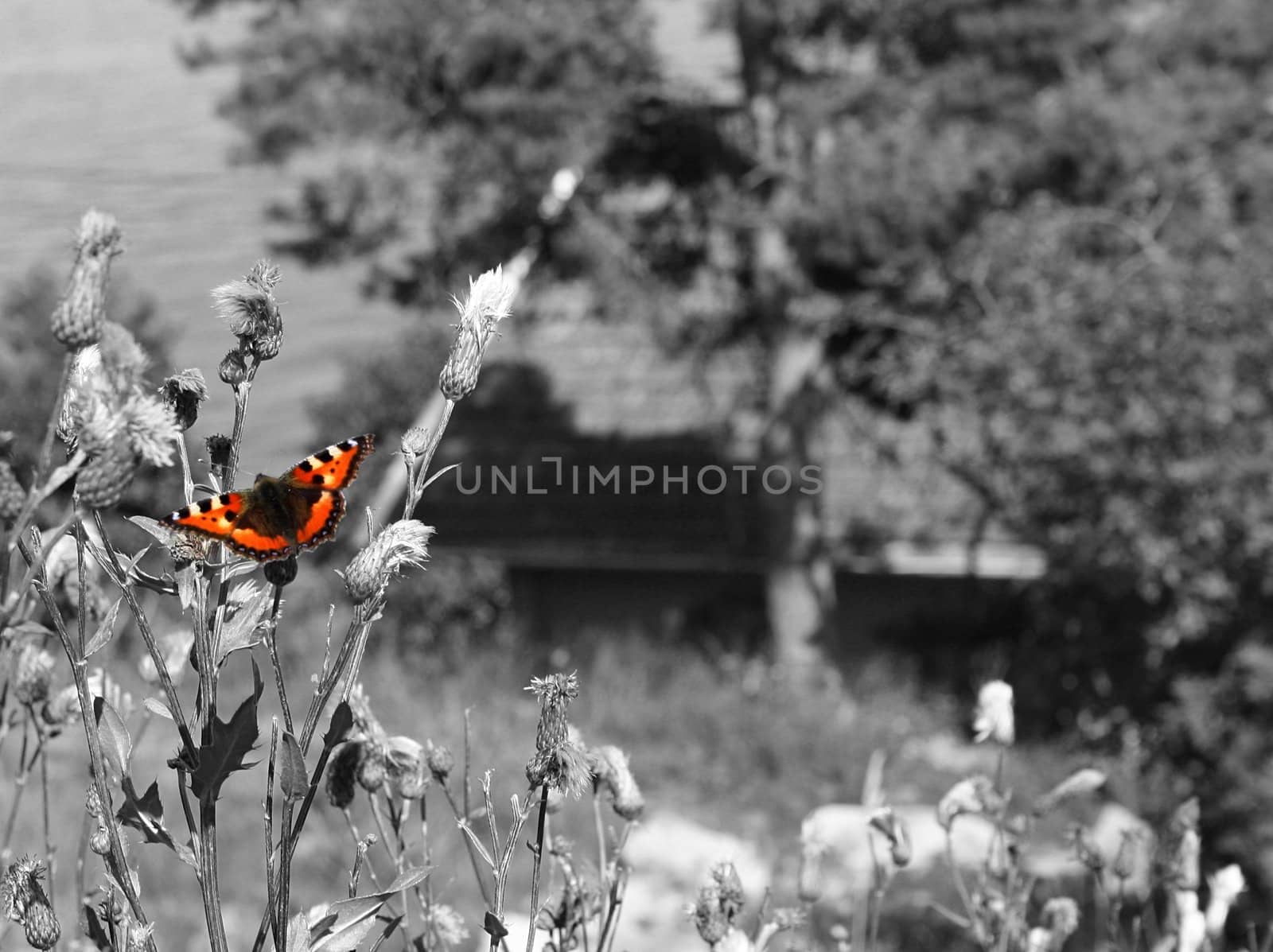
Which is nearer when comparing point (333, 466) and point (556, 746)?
point (556, 746)

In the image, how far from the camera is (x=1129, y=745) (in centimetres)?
756

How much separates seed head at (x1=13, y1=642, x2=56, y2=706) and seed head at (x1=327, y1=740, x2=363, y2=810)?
320mm

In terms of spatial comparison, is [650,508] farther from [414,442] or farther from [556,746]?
[556,746]

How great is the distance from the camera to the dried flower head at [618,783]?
138 cm

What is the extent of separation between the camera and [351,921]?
105 cm

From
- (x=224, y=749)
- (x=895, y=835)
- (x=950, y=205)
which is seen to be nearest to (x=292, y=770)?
(x=224, y=749)

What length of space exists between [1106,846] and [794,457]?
14.4 feet

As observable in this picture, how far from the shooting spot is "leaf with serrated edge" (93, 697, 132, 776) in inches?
43.1

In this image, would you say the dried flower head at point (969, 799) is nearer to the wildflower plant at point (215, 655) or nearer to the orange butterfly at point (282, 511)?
the wildflower plant at point (215, 655)

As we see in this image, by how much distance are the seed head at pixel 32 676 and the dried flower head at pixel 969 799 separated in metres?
0.98

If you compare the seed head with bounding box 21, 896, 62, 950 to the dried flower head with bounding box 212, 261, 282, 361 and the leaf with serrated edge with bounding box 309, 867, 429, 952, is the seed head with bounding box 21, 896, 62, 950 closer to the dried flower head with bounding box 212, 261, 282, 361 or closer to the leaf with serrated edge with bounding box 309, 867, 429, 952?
A: the leaf with serrated edge with bounding box 309, 867, 429, 952

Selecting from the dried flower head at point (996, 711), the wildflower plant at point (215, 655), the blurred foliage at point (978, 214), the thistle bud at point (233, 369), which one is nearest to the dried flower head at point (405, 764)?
the wildflower plant at point (215, 655)

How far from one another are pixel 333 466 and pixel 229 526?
0.26 meters

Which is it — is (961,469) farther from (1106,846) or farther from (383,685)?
(383,685)
